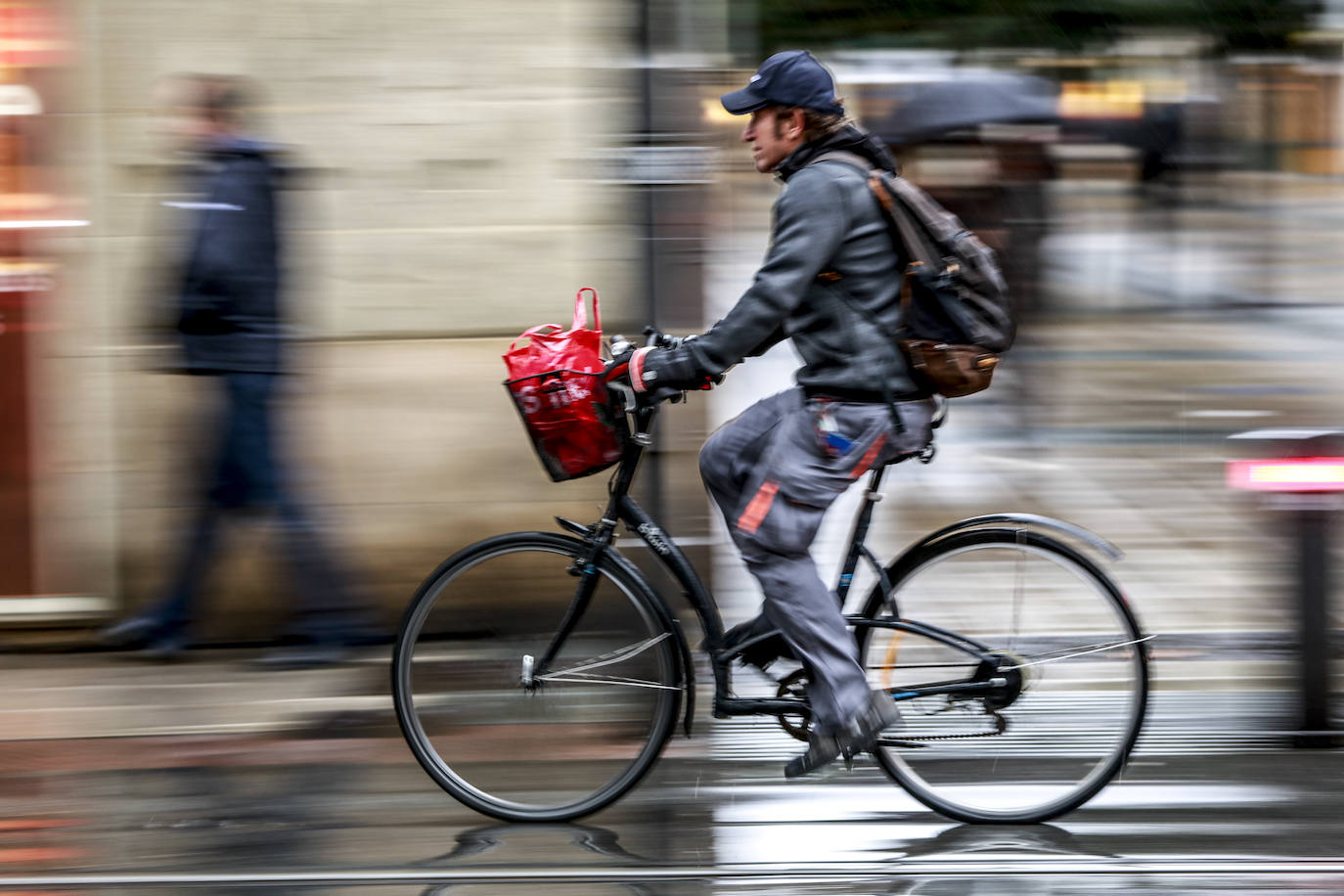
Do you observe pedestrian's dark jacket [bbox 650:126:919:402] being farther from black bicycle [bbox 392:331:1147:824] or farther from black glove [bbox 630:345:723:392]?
black bicycle [bbox 392:331:1147:824]

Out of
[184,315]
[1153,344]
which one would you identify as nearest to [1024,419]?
[1153,344]

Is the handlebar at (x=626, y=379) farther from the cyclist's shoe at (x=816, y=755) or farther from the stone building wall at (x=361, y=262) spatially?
the stone building wall at (x=361, y=262)

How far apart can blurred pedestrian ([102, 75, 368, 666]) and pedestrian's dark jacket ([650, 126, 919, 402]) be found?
2.35 m

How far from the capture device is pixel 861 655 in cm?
416

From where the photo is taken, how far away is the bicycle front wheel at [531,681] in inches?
166

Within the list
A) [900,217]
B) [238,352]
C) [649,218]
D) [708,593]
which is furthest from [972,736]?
[238,352]

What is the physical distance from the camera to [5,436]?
6.20m

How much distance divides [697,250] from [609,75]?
722 millimetres

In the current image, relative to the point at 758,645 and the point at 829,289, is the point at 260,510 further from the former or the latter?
the point at 829,289

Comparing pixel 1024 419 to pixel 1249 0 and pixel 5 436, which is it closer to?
pixel 1249 0

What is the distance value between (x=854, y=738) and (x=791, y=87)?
1.56 meters

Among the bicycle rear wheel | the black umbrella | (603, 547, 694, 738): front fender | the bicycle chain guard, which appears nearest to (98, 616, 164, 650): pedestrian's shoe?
(603, 547, 694, 738): front fender

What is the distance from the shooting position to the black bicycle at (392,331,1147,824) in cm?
413

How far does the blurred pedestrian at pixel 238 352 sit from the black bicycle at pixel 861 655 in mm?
1688
